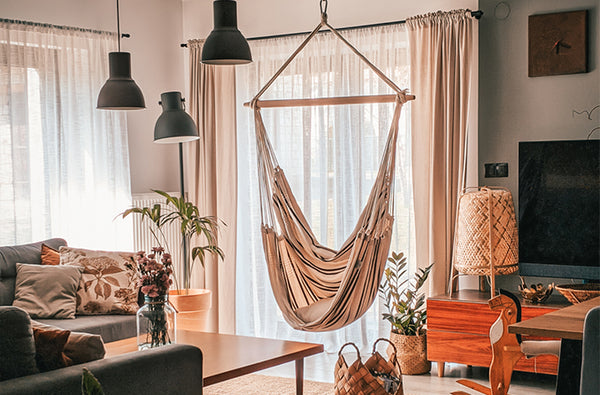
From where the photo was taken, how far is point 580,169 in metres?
4.37

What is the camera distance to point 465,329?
4375 millimetres

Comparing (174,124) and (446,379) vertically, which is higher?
(174,124)

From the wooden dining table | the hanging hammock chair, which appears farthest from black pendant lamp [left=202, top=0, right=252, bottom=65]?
the wooden dining table

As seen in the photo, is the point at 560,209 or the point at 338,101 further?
the point at 560,209

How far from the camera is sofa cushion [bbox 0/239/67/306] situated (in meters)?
4.15

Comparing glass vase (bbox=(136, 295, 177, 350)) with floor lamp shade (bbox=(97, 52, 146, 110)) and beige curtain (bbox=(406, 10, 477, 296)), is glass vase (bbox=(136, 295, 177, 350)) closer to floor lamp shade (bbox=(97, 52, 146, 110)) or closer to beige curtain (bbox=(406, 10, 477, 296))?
floor lamp shade (bbox=(97, 52, 146, 110))

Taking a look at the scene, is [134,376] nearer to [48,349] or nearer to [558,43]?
[48,349]

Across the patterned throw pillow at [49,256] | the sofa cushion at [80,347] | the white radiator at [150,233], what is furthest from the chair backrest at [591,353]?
the white radiator at [150,233]

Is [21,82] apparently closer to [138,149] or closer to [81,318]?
[138,149]

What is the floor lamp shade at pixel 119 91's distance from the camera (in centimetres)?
404

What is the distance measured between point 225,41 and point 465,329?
2337 millimetres

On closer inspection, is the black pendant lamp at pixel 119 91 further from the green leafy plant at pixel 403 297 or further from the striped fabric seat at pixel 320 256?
the green leafy plant at pixel 403 297

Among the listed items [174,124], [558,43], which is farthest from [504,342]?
[174,124]

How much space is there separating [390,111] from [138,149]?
6.54 ft
